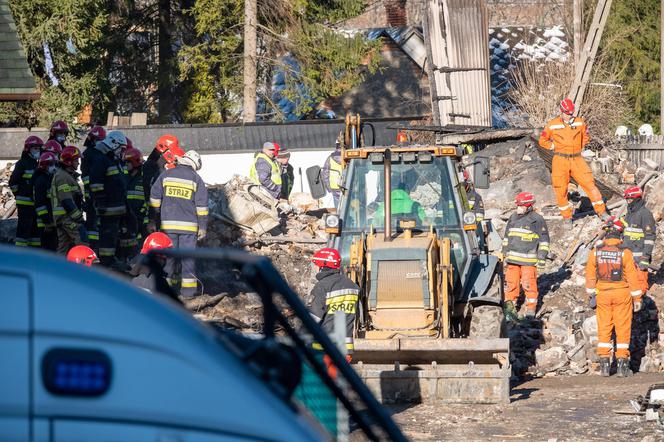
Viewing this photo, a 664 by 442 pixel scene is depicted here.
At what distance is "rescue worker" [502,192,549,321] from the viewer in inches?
611

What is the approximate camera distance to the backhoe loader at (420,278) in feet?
33.6

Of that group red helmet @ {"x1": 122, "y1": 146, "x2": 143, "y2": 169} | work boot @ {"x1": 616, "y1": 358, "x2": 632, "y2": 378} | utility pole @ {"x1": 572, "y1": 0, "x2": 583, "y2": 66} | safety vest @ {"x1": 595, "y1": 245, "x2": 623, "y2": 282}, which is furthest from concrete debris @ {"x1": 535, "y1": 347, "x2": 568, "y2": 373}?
utility pole @ {"x1": 572, "y1": 0, "x2": 583, "y2": 66}

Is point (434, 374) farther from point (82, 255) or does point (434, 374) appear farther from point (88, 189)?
point (88, 189)

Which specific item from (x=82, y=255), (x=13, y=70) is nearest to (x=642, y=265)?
(x=82, y=255)

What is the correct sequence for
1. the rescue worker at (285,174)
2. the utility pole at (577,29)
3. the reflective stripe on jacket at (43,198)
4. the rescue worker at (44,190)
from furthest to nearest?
the utility pole at (577,29) < the rescue worker at (285,174) < the reflective stripe on jacket at (43,198) < the rescue worker at (44,190)

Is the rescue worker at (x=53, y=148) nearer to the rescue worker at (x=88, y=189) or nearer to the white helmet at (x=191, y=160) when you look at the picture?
the rescue worker at (x=88, y=189)

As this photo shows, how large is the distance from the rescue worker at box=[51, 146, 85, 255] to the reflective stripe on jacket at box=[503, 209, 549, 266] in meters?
5.98

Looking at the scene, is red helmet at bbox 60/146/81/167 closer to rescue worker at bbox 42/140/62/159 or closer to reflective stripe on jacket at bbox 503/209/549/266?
rescue worker at bbox 42/140/62/159

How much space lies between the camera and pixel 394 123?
78.0ft

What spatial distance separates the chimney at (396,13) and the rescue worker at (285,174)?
61.5 feet

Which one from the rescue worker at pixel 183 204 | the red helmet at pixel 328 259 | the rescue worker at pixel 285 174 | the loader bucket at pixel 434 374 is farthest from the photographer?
the rescue worker at pixel 285 174

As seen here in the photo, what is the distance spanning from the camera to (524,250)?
51.3 feet

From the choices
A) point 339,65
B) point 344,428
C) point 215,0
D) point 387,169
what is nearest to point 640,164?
point 339,65

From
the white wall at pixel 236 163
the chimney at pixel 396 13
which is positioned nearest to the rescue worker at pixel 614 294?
the white wall at pixel 236 163
